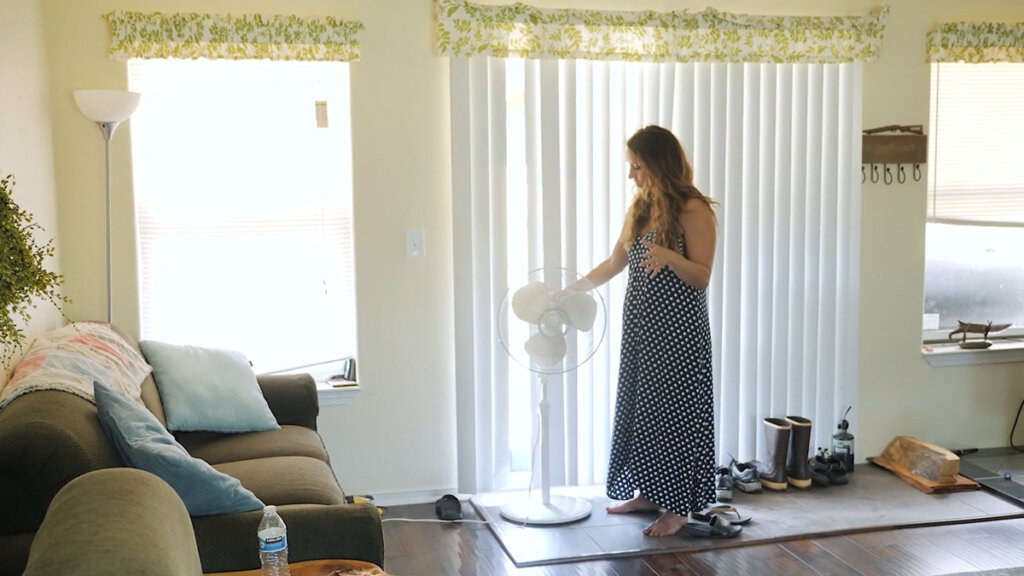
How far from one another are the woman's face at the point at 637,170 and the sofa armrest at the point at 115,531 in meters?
2.27

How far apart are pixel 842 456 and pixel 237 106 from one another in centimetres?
294

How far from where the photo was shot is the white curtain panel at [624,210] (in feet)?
13.1

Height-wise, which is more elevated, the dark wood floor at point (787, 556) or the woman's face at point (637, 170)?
the woman's face at point (637, 170)

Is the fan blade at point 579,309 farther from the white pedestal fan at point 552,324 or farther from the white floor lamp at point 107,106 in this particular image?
the white floor lamp at point 107,106

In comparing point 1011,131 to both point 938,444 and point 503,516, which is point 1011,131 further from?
point 503,516

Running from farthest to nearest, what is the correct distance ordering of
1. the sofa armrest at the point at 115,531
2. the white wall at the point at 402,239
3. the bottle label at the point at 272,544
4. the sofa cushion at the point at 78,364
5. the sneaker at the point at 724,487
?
the sneaker at the point at 724,487 < the white wall at the point at 402,239 < the sofa cushion at the point at 78,364 < the bottle label at the point at 272,544 < the sofa armrest at the point at 115,531

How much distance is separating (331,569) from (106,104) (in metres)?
2.05

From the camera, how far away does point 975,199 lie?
464 cm

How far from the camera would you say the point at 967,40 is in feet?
14.5

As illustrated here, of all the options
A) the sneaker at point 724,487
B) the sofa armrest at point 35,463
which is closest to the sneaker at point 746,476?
the sneaker at point 724,487

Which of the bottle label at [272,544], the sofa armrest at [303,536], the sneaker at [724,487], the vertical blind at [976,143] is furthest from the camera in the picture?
the vertical blind at [976,143]

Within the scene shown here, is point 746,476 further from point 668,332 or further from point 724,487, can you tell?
point 668,332

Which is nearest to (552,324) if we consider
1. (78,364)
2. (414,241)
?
(414,241)

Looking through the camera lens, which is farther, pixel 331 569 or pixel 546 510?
pixel 546 510
